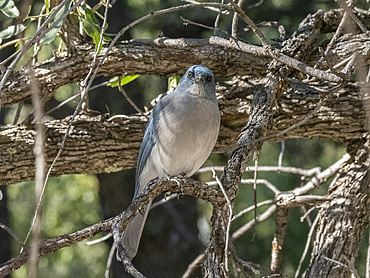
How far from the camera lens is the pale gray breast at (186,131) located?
2.78 metres

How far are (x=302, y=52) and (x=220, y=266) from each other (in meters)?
1.47

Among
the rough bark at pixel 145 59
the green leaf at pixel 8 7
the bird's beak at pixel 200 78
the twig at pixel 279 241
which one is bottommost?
the twig at pixel 279 241

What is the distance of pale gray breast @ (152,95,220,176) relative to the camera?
2.78 m

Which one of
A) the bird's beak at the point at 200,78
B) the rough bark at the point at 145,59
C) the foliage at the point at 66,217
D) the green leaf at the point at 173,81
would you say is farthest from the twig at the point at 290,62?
the foliage at the point at 66,217

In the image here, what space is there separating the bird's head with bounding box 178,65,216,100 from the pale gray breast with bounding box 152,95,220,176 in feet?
0.18

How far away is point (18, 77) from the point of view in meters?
3.17

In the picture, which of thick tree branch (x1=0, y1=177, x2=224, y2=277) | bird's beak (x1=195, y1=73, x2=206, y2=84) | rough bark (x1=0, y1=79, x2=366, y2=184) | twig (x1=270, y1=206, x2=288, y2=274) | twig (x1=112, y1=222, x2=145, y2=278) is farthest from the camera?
twig (x1=270, y1=206, x2=288, y2=274)

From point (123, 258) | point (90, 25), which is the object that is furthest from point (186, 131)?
point (123, 258)

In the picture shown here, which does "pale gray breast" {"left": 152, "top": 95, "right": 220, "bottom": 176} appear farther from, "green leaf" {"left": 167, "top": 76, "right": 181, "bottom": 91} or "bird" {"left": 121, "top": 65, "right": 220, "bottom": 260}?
"green leaf" {"left": 167, "top": 76, "right": 181, "bottom": 91}

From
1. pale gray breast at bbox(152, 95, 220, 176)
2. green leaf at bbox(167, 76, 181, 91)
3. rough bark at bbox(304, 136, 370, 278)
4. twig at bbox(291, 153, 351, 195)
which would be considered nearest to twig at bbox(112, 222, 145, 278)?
pale gray breast at bbox(152, 95, 220, 176)

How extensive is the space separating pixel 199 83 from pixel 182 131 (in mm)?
336

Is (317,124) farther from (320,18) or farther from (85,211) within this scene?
(85,211)

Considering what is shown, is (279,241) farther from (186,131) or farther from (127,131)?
(127,131)

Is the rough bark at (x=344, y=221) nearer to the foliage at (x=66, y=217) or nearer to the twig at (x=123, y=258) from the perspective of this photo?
the twig at (x=123, y=258)
